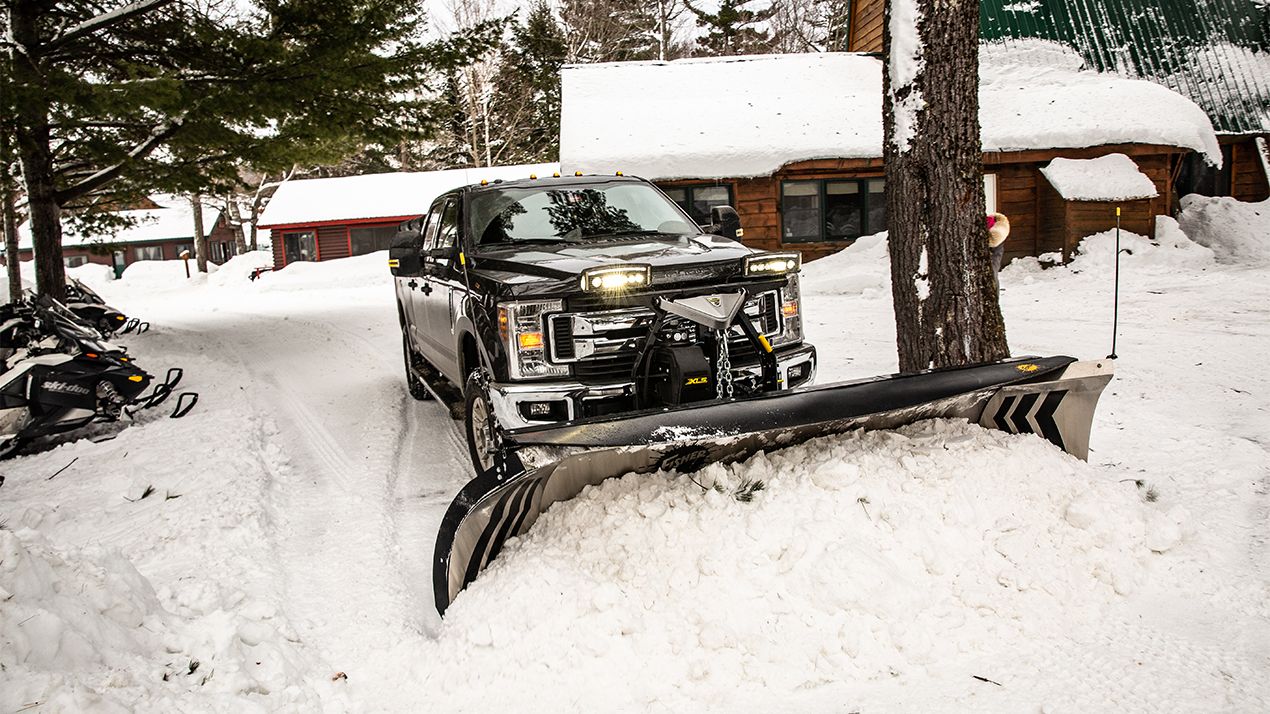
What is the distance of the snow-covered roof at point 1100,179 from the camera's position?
1531cm

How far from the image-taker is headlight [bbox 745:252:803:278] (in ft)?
15.3

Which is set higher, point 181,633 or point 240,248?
point 240,248

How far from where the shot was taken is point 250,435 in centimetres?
676

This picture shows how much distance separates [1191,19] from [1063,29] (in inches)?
116

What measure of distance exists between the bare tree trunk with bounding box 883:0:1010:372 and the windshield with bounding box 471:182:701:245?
1.52 m

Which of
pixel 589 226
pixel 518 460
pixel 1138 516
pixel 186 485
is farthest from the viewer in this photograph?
pixel 589 226

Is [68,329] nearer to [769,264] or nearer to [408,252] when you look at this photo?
[408,252]

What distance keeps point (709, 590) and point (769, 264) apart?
2084mm

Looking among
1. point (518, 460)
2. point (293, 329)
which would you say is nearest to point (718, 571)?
point (518, 460)

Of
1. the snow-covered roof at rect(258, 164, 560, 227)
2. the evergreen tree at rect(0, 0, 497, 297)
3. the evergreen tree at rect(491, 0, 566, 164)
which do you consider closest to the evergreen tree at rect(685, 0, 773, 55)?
the evergreen tree at rect(491, 0, 566, 164)

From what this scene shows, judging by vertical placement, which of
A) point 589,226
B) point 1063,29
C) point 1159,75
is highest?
point 1063,29

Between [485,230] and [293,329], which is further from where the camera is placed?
[293,329]

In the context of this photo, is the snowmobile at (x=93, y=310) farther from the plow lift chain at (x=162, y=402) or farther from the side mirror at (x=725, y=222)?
the side mirror at (x=725, y=222)

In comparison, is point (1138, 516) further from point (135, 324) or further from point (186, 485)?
point (135, 324)
